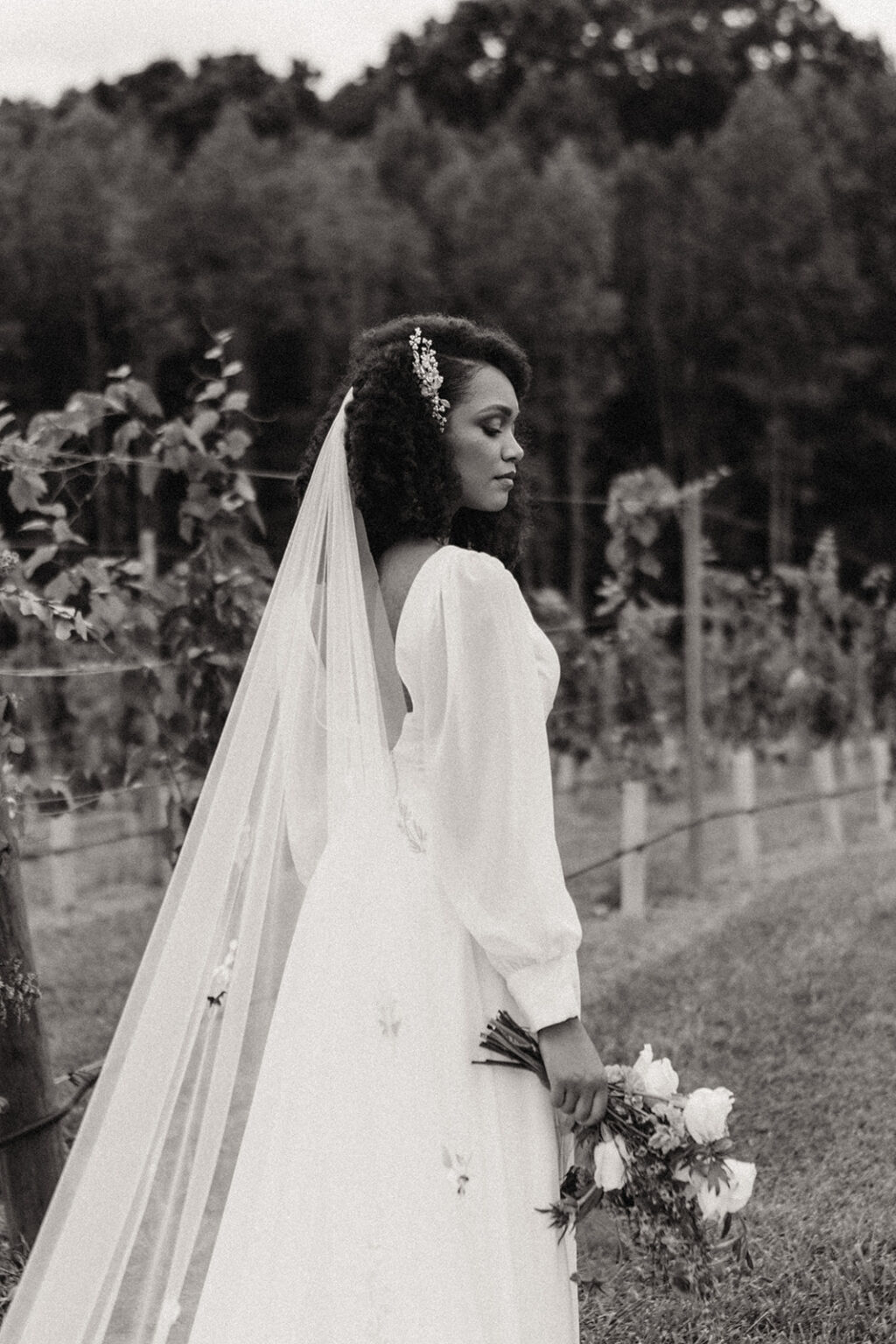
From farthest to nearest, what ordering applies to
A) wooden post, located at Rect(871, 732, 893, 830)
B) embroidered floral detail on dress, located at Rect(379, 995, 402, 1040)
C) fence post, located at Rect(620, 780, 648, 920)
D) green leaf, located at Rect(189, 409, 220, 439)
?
wooden post, located at Rect(871, 732, 893, 830)
fence post, located at Rect(620, 780, 648, 920)
green leaf, located at Rect(189, 409, 220, 439)
embroidered floral detail on dress, located at Rect(379, 995, 402, 1040)

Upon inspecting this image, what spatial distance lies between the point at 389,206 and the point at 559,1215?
88.9 feet

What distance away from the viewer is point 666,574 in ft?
86.8

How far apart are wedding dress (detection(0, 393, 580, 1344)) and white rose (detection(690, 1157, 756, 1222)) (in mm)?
203

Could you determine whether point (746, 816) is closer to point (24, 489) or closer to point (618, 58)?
point (24, 489)

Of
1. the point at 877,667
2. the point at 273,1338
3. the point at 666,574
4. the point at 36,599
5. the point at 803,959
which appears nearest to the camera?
the point at 273,1338

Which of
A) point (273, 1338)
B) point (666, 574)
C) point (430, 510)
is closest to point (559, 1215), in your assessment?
point (273, 1338)

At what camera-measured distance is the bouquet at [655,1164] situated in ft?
7.37

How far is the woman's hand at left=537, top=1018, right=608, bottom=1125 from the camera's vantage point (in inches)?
86.4

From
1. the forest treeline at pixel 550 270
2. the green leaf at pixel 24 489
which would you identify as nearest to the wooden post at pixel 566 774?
the green leaf at pixel 24 489

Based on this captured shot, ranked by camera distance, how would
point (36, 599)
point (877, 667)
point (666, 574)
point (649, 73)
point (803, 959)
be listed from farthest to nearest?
point (649, 73) < point (666, 574) < point (877, 667) < point (803, 959) < point (36, 599)

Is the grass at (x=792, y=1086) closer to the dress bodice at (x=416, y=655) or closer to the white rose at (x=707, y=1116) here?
the white rose at (x=707, y=1116)

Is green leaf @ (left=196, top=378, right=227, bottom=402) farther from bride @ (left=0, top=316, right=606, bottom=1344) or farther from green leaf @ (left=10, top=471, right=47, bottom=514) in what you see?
bride @ (left=0, top=316, right=606, bottom=1344)

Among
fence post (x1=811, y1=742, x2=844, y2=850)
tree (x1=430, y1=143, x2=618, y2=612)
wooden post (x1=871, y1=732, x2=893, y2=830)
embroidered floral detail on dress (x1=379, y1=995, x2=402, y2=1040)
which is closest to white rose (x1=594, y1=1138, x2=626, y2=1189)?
embroidered floral detail on dress (x1=379, y1=995, x2=402, y2=1040)

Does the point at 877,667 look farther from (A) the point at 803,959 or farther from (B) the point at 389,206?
(B) the point at 389,206
